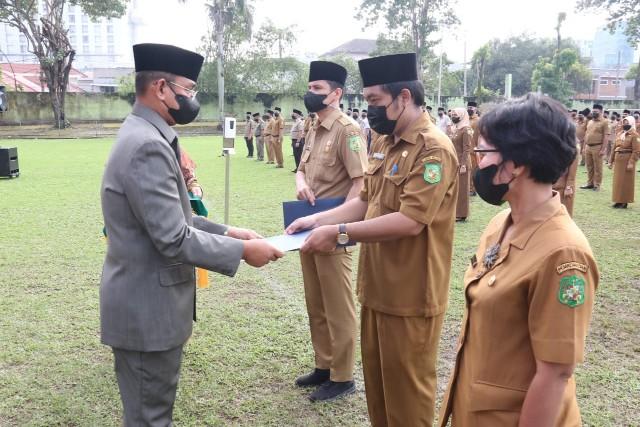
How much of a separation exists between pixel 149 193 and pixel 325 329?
2052mm

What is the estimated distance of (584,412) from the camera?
3.44 meters

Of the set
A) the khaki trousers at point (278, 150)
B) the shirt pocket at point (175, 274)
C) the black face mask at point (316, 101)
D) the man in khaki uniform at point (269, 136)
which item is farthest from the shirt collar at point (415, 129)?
the man in khaki uniform at point (269, 136)

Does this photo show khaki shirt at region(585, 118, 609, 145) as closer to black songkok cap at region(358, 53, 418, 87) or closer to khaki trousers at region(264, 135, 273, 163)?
khaki trousers at region(264, 135, 273, 163)

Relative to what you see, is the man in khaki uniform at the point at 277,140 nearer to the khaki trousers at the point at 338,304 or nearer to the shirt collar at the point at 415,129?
the khaki trousers at the point at 338,304

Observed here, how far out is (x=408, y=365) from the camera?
263 cm

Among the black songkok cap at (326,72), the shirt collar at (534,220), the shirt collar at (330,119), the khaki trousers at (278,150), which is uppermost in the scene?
the black songkok cap at (326,72)

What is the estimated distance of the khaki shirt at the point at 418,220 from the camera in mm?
2463

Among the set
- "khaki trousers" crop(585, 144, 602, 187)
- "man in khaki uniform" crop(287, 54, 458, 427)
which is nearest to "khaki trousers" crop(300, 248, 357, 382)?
"man in khaki uniform" crop(287, 54, 458, 427)

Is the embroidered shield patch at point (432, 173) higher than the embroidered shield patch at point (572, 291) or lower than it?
higher

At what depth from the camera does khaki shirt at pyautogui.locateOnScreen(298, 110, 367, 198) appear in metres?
3.66

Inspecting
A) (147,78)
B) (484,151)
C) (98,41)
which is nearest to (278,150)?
(147,78)

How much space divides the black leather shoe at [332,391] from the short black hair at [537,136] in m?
2.49

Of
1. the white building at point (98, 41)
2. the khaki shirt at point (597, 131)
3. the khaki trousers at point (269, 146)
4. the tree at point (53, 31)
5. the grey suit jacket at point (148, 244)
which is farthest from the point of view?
the white building at point (98, 41)

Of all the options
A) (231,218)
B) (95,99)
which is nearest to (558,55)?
(95,99)
